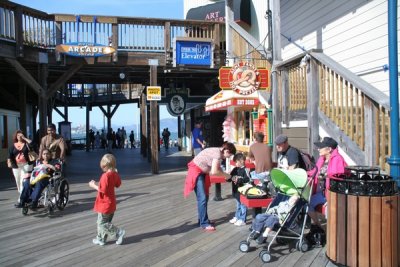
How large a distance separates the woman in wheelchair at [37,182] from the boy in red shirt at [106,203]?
7.05 feet

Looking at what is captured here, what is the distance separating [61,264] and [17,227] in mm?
2241

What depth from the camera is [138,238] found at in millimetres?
5930

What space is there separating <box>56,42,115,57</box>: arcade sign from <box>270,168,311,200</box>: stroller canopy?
9.50 meters

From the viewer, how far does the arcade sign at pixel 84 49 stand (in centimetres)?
1283

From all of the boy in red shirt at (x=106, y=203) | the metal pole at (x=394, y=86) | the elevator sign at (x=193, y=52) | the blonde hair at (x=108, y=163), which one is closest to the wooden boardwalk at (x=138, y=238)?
the boy in red shirt at (x=106, y=203)

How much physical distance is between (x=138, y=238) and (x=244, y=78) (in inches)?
199

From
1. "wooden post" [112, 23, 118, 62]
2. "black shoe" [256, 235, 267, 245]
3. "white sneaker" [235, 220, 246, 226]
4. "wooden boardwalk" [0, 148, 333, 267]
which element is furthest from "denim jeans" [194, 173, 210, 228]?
"wooden post" [112, 23, 118, 62]

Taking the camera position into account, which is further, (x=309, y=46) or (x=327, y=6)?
(x=309, y=46)

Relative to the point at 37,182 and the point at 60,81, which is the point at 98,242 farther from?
the point at 60,81

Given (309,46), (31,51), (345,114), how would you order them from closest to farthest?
(345,114) → (309,46) → (31,51)

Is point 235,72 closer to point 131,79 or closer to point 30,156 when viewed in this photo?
point 30,156

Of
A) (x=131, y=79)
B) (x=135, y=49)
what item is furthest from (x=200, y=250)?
(x=131, y=79)

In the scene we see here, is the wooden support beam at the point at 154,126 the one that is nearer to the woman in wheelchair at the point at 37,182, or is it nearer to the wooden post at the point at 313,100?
the woman in wheelchair at the point at 37,182

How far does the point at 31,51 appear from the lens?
41.3 ft
